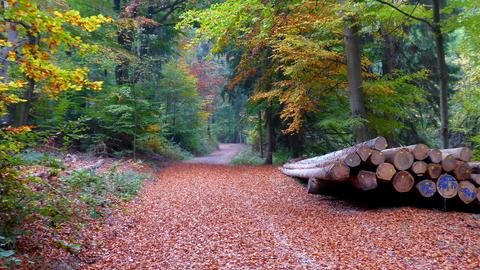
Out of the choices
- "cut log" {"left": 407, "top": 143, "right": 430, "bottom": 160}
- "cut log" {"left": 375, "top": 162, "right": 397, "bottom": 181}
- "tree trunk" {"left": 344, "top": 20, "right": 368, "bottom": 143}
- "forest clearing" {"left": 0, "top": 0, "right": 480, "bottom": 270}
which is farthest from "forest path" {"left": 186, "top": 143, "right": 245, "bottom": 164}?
"cut log" {"left": 407, "top": 143, "right": 430, "bottom": 160}

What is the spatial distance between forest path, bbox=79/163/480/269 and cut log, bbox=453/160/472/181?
869mm

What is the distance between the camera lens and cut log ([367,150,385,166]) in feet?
25.8

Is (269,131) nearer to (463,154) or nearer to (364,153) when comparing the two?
(364,153)

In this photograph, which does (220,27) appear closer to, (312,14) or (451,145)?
(312,14)

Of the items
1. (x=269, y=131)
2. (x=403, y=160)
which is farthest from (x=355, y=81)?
(x=269, y=131)

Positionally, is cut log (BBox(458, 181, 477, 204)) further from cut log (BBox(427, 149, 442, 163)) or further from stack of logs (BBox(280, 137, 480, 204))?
cut log (BBox(427, 149, 442, 163))

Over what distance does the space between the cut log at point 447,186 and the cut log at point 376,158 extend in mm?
1213

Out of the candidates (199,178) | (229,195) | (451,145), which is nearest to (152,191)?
(229,195)

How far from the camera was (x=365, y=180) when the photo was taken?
7855mm

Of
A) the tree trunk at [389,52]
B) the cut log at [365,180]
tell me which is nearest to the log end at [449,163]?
the cut log at [365,180]

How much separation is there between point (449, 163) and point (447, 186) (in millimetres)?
498

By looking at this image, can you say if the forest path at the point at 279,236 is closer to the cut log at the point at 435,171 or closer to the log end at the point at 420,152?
the cut log at the point at 435,171

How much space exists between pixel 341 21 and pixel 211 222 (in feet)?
19.5

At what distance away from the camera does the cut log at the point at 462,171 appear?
7777 millimetres
